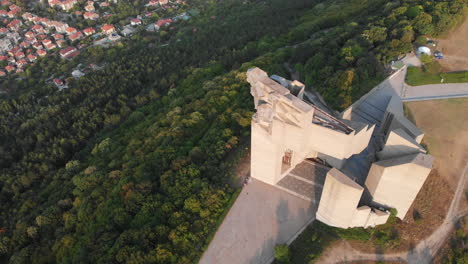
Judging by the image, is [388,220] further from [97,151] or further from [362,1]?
[362,1]

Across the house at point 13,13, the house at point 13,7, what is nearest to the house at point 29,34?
the house at point 13,13

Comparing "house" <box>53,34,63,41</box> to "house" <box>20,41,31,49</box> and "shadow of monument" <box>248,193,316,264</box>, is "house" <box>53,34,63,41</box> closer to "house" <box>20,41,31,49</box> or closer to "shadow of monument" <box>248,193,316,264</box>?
"house" <box>20,41,31,49</box>

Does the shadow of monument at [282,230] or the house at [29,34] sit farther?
the house at [29,34]

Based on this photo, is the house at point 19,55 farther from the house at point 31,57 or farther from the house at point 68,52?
the house at point 68,52

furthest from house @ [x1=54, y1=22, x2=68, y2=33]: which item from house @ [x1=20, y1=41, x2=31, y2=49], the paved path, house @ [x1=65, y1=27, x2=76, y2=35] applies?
the paved path

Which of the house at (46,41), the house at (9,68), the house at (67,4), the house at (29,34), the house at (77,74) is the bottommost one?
the house at (9,68)

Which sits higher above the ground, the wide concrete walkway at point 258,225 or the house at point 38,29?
the wide concrete walkway at point 258,225

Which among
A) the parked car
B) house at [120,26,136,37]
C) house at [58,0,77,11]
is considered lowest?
house at [120,26,136,37]
